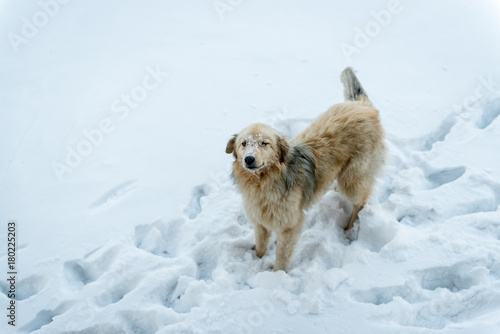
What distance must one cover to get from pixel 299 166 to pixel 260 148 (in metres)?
0.48

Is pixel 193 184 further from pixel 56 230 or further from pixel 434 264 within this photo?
pixel 434 264

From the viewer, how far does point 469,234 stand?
10.2 ft

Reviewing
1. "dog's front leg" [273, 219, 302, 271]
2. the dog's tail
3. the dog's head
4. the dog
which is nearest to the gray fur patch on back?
the dog

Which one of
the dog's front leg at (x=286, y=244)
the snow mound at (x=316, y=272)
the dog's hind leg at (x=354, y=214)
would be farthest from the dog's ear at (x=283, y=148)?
the dog's hind leg at (x=354, y=214)

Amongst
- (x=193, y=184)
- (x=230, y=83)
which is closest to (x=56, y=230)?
(x=193, y=184)

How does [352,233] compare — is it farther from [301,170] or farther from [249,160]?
[249,160]

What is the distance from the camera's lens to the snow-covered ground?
2850 millimetres

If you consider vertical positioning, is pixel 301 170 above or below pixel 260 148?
below

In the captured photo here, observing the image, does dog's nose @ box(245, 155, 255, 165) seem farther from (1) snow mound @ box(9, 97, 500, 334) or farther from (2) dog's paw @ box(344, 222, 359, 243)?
(2) dog's paw @ box(344, 222, 359, 243)

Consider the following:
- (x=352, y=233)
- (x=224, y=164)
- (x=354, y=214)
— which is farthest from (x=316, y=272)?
(x=224, y=164)

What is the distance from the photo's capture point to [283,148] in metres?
2.79

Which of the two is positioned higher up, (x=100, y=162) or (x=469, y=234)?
(x=100, y=162)

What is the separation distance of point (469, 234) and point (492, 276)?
43 cm

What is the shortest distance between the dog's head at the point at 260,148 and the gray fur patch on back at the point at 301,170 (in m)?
0.11
